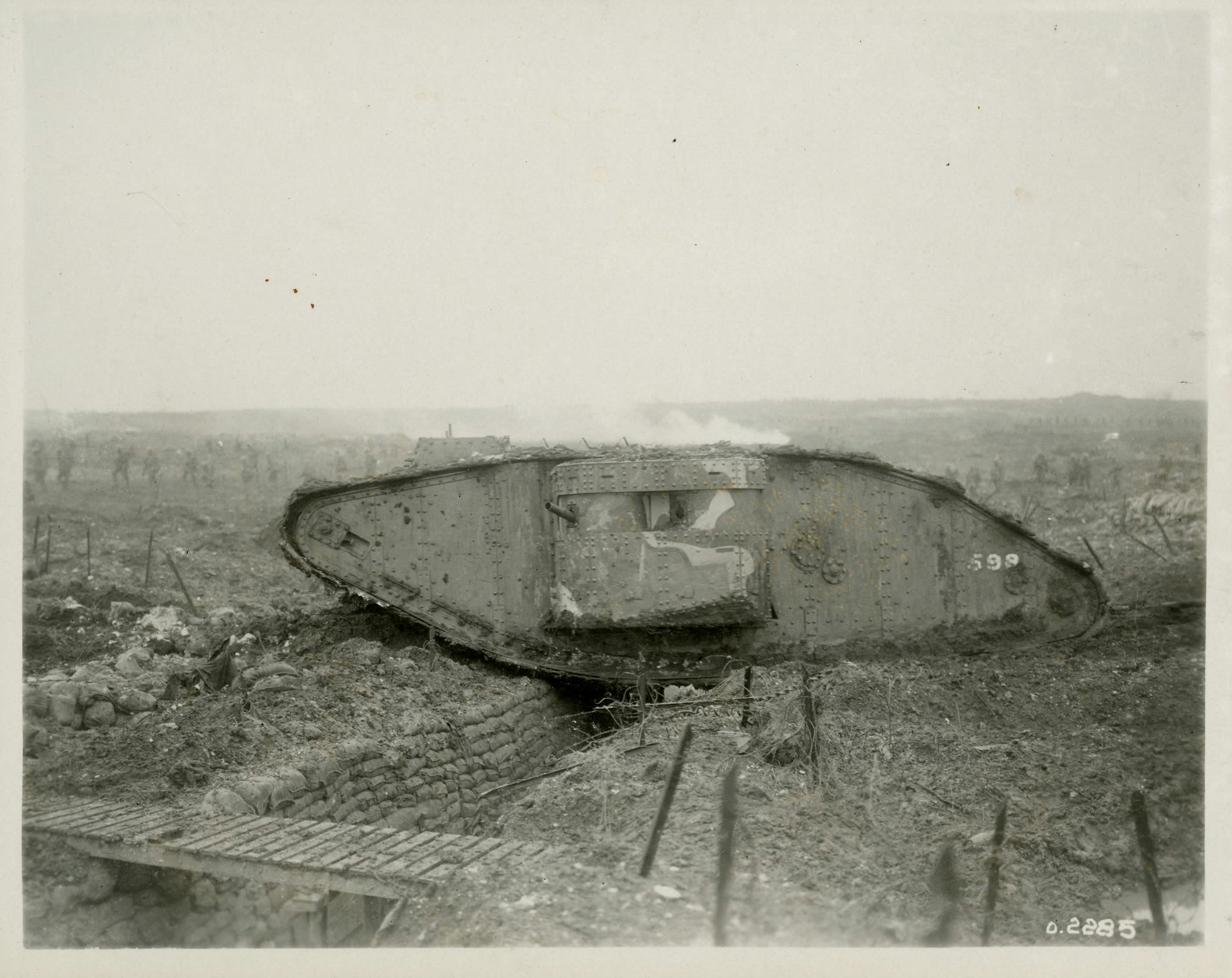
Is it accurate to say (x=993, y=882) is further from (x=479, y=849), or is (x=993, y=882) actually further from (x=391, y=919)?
(x=391, y=919)

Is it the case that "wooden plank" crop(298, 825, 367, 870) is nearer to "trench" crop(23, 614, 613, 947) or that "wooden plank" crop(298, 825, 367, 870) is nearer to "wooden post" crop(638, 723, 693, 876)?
"trench" crop(23, 614, 613, 947)

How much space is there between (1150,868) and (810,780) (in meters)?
1.81

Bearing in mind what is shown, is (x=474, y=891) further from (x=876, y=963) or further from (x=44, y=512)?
(x=44, y=512)

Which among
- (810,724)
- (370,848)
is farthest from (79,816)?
(810,724)

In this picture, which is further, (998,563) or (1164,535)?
(1164,535)

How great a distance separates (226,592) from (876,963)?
9.65 metres

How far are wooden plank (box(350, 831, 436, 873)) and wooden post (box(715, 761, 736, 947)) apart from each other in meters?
1.50

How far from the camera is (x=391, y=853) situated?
463 cm

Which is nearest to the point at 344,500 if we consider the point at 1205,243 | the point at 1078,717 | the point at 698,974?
the point at 698,974

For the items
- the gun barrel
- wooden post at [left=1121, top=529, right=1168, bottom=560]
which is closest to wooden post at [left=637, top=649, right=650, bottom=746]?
the gun barrel

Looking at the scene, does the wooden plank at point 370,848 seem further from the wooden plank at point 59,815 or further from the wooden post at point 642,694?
the wooden post at point 642,694

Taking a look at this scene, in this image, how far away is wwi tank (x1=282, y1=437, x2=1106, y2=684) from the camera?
27.7 feet

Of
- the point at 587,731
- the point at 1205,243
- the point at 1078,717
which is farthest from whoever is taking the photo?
the point at 587,731

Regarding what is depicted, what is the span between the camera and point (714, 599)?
25.3 ft
